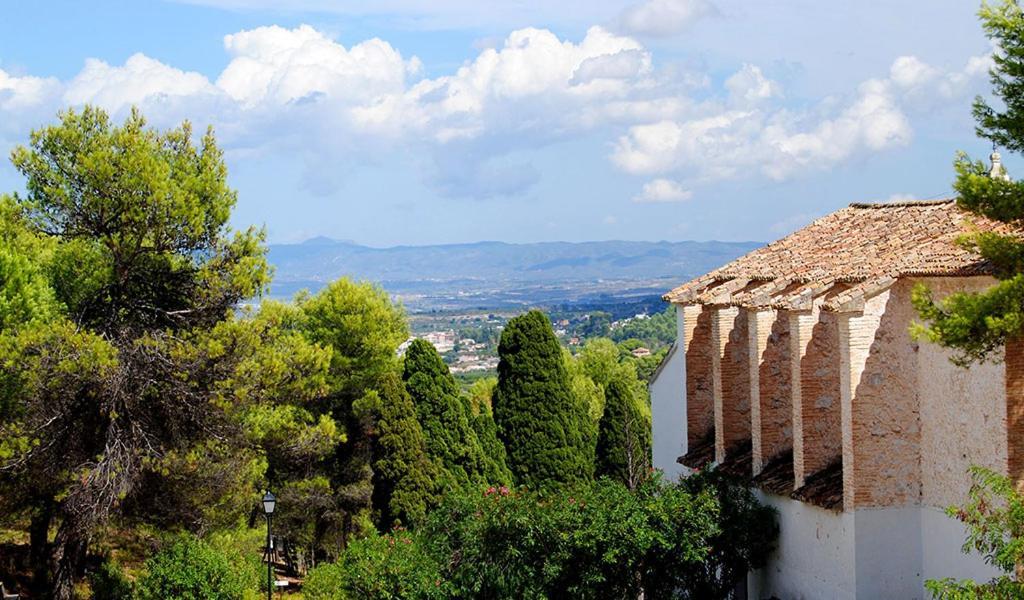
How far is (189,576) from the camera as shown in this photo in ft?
61.9

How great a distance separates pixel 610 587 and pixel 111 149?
35.3 ft

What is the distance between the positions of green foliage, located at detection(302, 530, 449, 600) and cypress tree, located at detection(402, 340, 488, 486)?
5332mm

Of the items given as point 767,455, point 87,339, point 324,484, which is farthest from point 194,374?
point 324,484

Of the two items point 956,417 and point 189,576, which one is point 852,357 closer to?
point 956,417

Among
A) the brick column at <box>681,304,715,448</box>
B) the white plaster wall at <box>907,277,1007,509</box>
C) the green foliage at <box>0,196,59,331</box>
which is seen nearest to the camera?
the white plaster wall at <box>907,277,1007,509</box>

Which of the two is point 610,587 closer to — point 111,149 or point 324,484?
point 111,149

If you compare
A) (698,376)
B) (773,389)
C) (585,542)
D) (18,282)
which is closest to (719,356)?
(773,389)

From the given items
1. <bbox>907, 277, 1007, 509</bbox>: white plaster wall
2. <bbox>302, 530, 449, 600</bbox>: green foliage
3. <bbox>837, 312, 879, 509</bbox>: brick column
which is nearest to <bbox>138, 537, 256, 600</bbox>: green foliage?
<bbox>302, 530, 449, 600</bbox>: green foliage

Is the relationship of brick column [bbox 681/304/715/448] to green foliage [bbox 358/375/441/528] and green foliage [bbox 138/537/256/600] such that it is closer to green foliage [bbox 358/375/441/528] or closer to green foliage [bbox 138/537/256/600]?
green foliage [bbox 358/375/441/528]

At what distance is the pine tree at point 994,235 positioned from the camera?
33.9 feet

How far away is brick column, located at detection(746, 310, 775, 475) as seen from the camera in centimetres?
1708

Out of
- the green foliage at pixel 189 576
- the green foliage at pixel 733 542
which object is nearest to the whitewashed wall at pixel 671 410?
the green foliage at pixel 733 542

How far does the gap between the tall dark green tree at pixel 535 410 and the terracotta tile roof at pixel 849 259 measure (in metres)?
8.54

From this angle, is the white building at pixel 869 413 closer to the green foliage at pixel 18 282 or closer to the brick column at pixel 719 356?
the brick column at pixel 719 356
